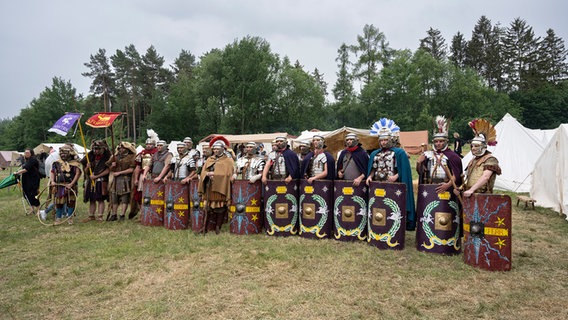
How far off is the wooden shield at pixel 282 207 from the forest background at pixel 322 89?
27.6 m

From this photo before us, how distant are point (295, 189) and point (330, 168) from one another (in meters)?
0.64

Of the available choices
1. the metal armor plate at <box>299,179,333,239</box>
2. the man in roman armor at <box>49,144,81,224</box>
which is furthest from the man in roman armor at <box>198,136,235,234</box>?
the man in roman armor at <box>49,144,81,224</box>

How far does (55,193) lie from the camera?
7.09 metres

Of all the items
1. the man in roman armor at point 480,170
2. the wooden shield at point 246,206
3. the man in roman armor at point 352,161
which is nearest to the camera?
the man in roman armor at point 480,170

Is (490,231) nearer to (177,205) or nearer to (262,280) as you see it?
(262,280)

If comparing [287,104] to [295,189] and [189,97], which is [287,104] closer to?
[189,97]

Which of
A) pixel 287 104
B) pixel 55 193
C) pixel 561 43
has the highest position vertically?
pixel 561 43

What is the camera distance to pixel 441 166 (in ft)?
16.0

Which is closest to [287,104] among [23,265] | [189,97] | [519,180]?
[189,97]

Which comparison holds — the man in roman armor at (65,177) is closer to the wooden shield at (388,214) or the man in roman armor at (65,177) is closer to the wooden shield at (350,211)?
the wooden shield at (350,211)

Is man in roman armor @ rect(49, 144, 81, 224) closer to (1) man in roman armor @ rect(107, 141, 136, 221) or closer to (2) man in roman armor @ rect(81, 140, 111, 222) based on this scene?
(2) man in roman armor @ rect(81, 140, 111, 222)

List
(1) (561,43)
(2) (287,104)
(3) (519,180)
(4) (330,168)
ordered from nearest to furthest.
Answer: (4) (330,168) → (3) (519,180) → (2) (287,104) → (1) (561,43)

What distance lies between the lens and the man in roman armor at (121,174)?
725cm

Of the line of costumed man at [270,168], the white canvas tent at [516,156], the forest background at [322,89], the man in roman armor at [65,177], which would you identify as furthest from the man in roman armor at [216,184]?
the forest background at [322,89]
